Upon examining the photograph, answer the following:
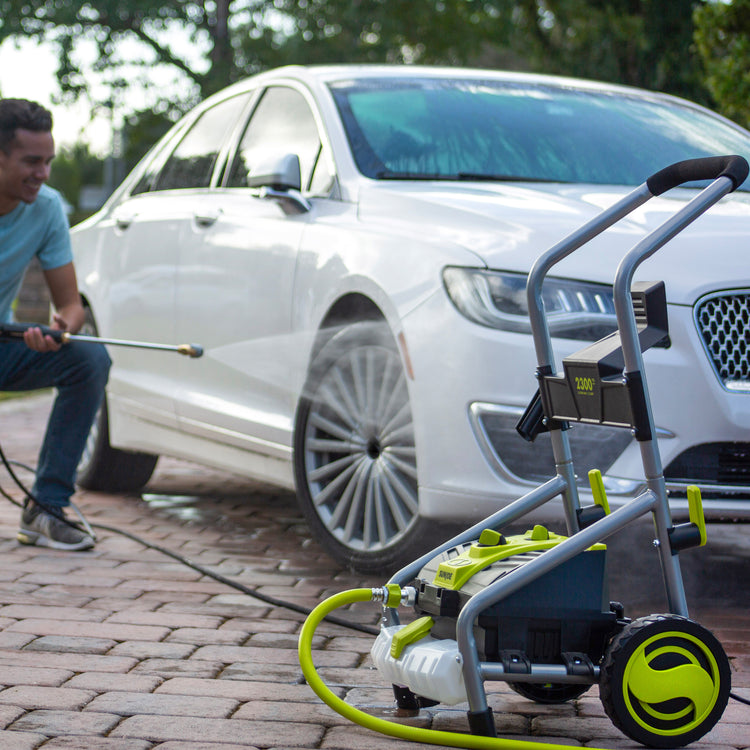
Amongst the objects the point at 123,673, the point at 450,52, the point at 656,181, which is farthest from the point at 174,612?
the point at 450,52

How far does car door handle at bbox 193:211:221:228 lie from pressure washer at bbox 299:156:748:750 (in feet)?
9.12

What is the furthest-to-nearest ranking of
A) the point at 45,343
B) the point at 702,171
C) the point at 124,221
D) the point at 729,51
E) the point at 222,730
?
the point at 729,51
the point at 124,221
the point at 45,343
the point at 222,730
the point at 702,171

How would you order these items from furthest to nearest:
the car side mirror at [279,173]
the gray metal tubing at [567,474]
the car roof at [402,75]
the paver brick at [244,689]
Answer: the car roof at [402,75], the car side mirror at [279,173], the paver brick at [244,689], the gray metal tubing at [567,474]

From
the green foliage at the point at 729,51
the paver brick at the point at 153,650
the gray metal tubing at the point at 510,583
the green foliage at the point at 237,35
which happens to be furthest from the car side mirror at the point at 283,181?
the green foliage at the point at 237,35

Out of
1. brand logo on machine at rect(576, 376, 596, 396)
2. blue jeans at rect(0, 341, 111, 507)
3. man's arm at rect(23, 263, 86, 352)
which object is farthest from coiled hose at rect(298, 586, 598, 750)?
man's arm at rect(23, 263, 86, 352)

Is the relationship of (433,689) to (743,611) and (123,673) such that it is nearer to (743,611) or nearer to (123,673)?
(123,673)

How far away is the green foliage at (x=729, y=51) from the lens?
10.3m

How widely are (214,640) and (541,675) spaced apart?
1220 millimetres

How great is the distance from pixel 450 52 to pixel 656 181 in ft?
96.6

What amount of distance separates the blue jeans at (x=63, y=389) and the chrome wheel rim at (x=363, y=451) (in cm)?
106

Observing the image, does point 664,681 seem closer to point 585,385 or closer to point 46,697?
point 585,385

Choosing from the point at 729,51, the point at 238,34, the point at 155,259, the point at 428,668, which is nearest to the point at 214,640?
the point at 428,668

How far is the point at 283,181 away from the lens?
4559 millimetres

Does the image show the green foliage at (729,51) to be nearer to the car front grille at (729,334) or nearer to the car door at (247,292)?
the car door at (247,292)
